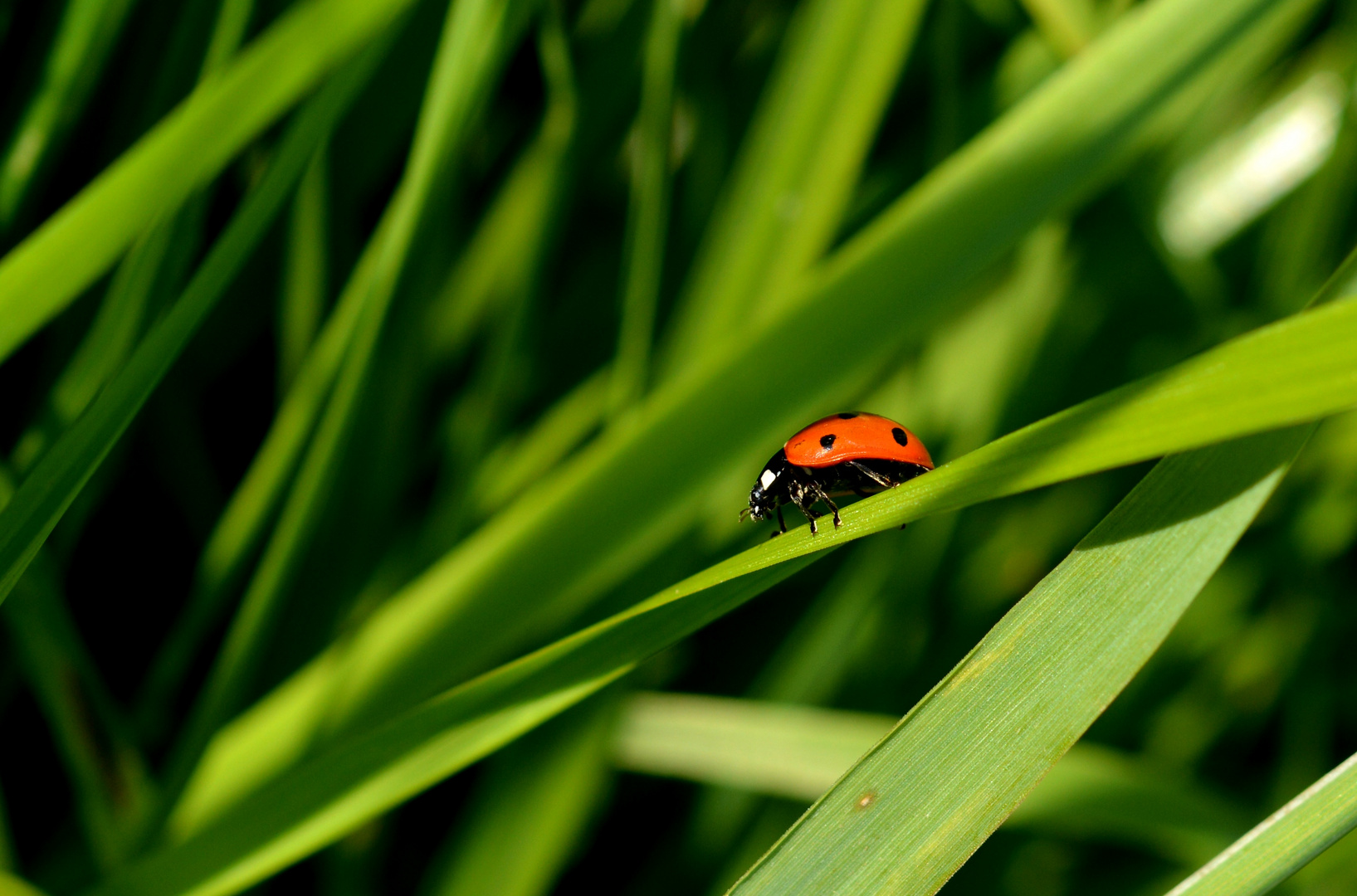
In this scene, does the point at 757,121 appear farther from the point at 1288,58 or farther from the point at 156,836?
the point at 1288,58

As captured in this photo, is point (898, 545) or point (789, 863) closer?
point (789, 863)

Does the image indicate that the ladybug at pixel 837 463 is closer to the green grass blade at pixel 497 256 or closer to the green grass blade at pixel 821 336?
the green grass blade at pixel 821 336

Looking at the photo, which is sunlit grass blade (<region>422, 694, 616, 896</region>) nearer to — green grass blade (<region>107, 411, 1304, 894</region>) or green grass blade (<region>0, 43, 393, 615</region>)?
green grass blade (<region>107, 411, 1304, 894</region>)

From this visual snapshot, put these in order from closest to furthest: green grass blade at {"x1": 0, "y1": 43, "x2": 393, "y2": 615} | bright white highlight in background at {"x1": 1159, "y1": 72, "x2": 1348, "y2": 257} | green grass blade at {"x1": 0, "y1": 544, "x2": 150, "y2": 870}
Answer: green grass blade at {"x1": 0, "y1": 43, "x2": 393, "y2": 615}
green grass blade at {"x1": 0, "y1": 544, "x2": 150, "y2": 870}
bright white highlight in background at {"x1": 1159, "y1": 72, "x2": 1348, "y2": 257}

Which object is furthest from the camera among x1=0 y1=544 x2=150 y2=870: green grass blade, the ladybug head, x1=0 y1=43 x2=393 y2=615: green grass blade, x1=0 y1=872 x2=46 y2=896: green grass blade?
the ladybug head

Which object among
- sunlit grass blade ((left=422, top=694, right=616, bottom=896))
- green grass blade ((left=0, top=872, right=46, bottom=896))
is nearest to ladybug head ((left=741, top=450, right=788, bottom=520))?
sunlit grass blade ((left=422, top=694, right=616, bottom=896))

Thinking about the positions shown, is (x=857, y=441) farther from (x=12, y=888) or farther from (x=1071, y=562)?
(x=12, y=888)

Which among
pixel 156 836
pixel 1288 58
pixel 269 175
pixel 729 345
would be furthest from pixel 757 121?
pixel 1288 58
